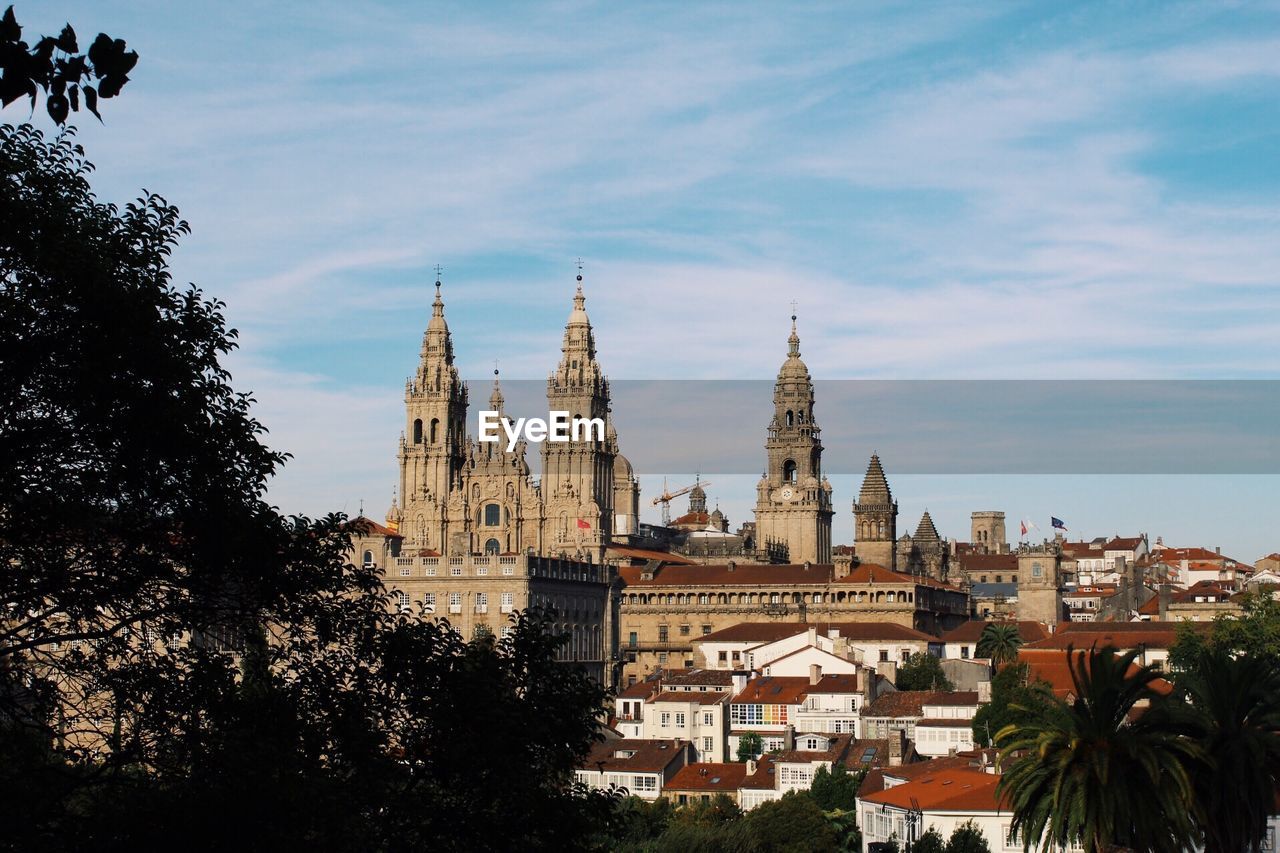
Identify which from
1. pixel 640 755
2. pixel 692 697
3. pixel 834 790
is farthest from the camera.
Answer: pixel 692 697

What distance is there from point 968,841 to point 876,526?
350ft

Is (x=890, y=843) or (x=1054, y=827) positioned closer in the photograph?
(x=1054, y=827)

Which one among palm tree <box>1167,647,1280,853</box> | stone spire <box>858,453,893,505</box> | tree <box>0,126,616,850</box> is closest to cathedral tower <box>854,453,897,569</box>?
stone spire <box>858,453,893,505</box>

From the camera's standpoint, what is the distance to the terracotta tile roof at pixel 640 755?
295ft

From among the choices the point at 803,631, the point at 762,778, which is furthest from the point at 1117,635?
the point at 762,778

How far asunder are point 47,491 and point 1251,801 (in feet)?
111

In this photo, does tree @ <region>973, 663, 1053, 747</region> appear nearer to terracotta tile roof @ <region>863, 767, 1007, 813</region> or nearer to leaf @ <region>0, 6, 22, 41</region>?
terracotta tile roof @ <region>863, 767, 1007, 813</region>

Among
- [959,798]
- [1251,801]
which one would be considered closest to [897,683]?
[959,798]

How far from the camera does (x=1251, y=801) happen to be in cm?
4722

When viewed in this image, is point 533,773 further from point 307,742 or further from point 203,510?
point 203,510

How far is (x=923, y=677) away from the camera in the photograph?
116 meters

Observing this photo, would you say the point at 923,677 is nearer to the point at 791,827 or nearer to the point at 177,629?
the point at 791,827

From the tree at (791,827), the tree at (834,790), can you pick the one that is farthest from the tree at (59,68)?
the tree at (834,790)

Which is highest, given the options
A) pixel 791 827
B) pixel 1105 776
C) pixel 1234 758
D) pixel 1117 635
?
pixel 1117 635
